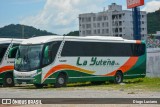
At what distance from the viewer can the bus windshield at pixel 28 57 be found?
25.3 metres

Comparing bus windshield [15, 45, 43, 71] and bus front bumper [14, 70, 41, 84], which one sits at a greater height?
bus windshield [15, 45, 43, 71]

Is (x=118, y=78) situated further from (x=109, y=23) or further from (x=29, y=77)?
(x=109, y=23)

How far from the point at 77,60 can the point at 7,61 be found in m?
4.97

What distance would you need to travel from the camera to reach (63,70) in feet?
87.5

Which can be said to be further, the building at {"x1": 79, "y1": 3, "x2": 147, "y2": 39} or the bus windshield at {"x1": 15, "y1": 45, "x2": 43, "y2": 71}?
the building at {"x1": 79, "y1": 3, "x2": 147, "y2": 39}

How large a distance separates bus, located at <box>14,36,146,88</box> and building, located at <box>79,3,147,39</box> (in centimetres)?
8704

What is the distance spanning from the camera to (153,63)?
113 feet

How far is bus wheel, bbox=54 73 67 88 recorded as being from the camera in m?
26.3

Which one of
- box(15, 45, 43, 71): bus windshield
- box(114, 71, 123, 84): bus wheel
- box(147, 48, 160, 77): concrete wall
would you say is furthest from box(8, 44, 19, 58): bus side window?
box(147, 48, 160, 77): concrete wall

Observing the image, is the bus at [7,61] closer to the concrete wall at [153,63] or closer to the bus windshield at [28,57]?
the bus windshield at [28,57]

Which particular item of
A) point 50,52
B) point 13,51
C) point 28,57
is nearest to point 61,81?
point 50,52

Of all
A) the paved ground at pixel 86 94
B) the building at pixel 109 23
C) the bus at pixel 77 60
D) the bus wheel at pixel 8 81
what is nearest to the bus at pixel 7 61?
the bus wheel at pixel 8 81

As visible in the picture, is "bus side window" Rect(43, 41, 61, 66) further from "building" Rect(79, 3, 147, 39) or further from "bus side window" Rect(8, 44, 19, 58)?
"building" Rect(79, 3, 147, 39)

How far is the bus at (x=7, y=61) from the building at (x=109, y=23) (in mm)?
90806
